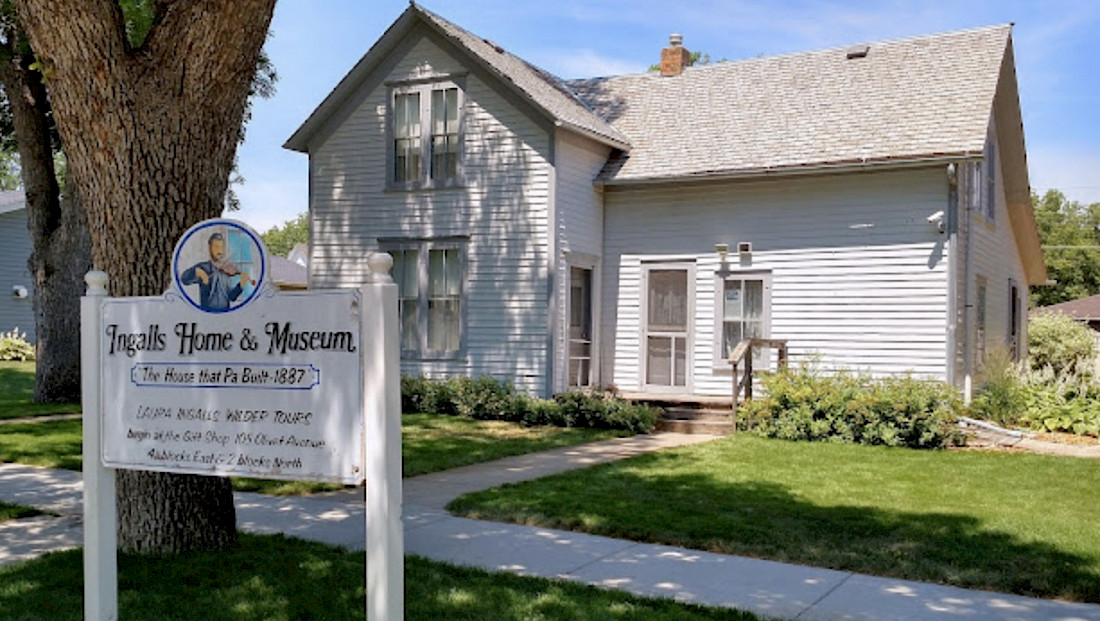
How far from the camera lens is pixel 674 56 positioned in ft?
61.9

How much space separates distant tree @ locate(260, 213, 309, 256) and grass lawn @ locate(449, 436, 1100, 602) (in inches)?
4001

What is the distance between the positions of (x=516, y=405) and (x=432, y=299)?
2708 millimetres

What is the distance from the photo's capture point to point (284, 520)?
762 cm

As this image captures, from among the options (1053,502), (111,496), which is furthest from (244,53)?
(1053,502)

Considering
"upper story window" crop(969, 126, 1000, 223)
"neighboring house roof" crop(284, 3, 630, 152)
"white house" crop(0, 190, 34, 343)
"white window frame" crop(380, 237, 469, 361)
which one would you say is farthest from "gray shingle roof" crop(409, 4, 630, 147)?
"white house" crop(0, 190, 34, 343)

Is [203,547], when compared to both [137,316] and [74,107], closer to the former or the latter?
[137,316]

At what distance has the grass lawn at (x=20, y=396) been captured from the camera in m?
15.1

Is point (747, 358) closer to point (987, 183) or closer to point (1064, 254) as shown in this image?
point (987, 183)

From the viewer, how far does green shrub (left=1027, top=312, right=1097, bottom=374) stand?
23.1 meters

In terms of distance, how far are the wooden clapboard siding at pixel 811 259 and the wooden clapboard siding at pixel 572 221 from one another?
1.08ft

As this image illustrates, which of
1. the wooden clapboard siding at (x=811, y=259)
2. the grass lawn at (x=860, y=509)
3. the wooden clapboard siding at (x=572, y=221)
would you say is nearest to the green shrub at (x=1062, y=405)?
the wooden clapboard siding at (x=811, y=259)

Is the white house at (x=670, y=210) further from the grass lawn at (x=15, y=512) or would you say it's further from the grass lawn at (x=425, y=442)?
the grass lawn at (x=15, y=512)

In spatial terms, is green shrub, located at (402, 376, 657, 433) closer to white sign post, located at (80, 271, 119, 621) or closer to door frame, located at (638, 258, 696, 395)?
door frame, located at (638, 258, 696, 395)

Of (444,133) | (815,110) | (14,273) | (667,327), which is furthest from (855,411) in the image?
(14,273)
